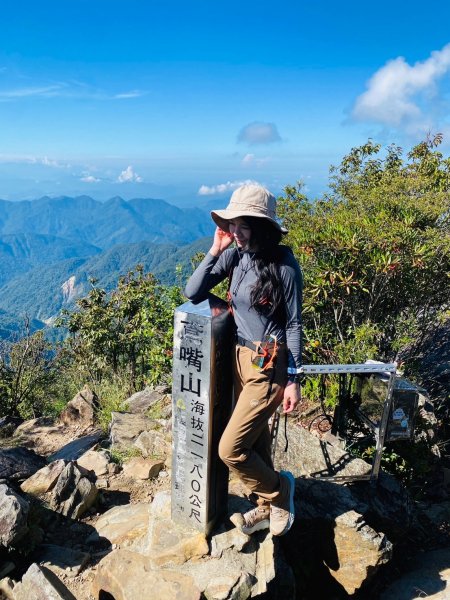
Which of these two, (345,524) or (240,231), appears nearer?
(240,231)

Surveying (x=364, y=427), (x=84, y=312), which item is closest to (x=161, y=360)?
(x=364, y=427)

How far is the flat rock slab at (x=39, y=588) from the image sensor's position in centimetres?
319

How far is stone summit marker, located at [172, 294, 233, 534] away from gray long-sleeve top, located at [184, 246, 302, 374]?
126 mm

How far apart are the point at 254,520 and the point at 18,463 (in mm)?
3244

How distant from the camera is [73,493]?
15.0 feet

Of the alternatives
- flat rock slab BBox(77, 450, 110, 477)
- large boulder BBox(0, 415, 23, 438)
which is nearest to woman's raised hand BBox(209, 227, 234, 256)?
flat rock slab BBox(77, 450, 110, 477)

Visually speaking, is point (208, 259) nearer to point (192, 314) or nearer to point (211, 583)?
point (192, 314)

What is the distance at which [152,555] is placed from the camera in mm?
3529

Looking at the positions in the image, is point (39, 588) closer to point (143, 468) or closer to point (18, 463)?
point (143, 468)

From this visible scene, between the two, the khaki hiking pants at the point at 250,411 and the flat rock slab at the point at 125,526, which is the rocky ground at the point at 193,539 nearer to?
the flat rock slab at the point at 125,526

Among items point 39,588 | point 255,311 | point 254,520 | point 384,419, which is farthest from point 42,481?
point 384,419

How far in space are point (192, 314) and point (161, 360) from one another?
449cm

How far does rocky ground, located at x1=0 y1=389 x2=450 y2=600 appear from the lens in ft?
11.2

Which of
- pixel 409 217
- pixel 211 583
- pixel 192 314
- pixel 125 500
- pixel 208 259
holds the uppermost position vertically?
pixel 409 217
